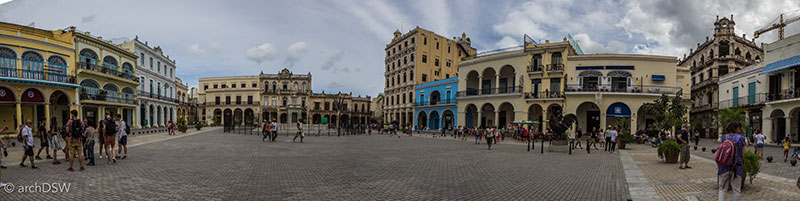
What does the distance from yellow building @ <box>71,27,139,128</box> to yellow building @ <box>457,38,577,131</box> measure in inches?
1311

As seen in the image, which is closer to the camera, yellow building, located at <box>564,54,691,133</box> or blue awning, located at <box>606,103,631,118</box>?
yellow building, located at <box>564,54,691,133</box>

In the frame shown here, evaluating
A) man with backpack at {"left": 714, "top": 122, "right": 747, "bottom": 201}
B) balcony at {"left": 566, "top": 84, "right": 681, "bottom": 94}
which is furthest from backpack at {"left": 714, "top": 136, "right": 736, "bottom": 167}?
balcony at {"left": 566, "top": 84, "right": 681, "bottom": 94}

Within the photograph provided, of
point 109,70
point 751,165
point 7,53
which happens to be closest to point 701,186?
point 751,165

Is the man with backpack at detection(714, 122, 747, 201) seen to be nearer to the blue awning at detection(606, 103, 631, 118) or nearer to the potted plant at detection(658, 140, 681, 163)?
the potted plant at detection(658, 140, 681, 163)

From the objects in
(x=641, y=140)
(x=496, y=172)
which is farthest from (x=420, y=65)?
(x=496, y=172)

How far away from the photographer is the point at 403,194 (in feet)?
21.6

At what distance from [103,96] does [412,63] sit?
31513 millimetres

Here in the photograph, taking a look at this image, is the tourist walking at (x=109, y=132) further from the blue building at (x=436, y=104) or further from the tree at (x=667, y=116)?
the blue building at (x=436, y=104)

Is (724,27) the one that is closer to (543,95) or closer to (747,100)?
(747,100)

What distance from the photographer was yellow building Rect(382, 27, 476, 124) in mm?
43688

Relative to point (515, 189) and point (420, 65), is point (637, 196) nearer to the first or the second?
point (515, 189)

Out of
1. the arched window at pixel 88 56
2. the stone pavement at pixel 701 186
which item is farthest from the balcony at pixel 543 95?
the arched window at pixel 88 56

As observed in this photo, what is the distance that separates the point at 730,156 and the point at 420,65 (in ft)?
126

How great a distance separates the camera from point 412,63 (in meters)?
44.0
